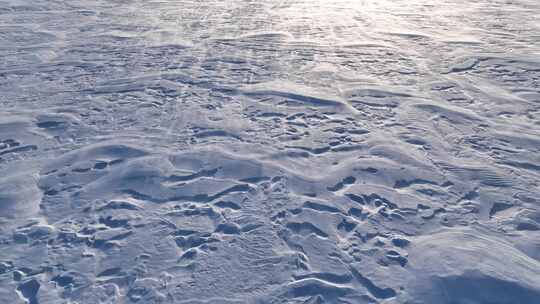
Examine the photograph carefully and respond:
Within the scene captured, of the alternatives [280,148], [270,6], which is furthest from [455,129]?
[270,6]

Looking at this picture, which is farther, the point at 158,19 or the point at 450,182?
the point at 158,19

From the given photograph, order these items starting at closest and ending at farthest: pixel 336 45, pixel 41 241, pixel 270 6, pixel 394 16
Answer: pixel 41 241
pixel 336 45
pixel 394 16
pixel 270 6

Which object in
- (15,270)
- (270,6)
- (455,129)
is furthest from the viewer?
(270,6)

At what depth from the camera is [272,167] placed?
294cm

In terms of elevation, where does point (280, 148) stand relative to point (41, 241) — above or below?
above

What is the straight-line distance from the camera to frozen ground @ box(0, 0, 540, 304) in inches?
84.4

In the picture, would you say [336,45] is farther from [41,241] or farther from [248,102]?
[41,241]

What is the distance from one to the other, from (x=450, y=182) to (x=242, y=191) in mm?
1211

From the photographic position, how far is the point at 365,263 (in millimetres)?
2213

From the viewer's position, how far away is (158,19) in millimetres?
6098

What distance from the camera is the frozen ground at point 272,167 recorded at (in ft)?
7.04

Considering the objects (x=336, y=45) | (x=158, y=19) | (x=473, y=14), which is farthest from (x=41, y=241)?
(x=473, y=14)

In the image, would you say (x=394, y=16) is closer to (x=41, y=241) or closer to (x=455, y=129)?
(x=455, y=129)

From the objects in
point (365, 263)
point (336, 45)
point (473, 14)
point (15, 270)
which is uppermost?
point (473, 14)
